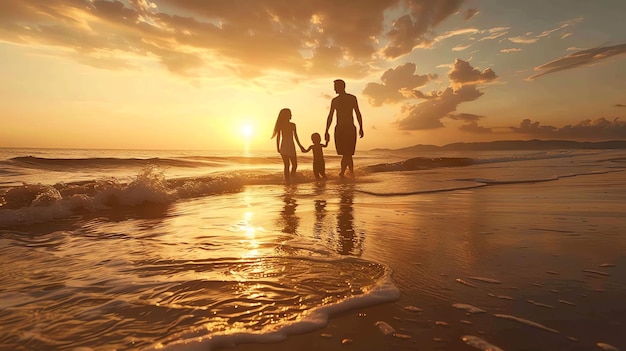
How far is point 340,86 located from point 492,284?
29.7 ft

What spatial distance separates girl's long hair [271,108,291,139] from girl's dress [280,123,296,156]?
0.55ft

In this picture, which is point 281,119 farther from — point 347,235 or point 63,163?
point 63,163

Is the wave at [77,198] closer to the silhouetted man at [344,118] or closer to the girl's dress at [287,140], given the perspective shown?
the girl's dress at [287,140]

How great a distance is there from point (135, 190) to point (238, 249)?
4.31m

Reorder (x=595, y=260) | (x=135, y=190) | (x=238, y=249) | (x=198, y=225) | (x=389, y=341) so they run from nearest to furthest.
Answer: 1. (x=389, y=341)
2. (x=595, y=260)
3. (x=238, y=249)
4. (x=198, y=225)
5. (x=135, y=190)

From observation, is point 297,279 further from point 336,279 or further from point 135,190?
point 135,190

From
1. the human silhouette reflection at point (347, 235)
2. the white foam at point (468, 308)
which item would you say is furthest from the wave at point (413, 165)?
the white foam at point (468, 308)

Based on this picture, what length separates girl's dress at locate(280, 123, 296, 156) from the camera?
12.0 meters

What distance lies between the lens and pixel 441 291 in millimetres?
2070

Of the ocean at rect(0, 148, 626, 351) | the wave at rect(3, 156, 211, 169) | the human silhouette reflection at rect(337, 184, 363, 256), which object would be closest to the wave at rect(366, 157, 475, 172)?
the wave at rect(3, 156, 211, 169)

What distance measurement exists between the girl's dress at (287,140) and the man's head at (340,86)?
2.24m

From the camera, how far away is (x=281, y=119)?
39.6 ft

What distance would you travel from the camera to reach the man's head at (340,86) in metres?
10.5

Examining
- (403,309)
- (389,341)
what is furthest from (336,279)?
(389,341)
